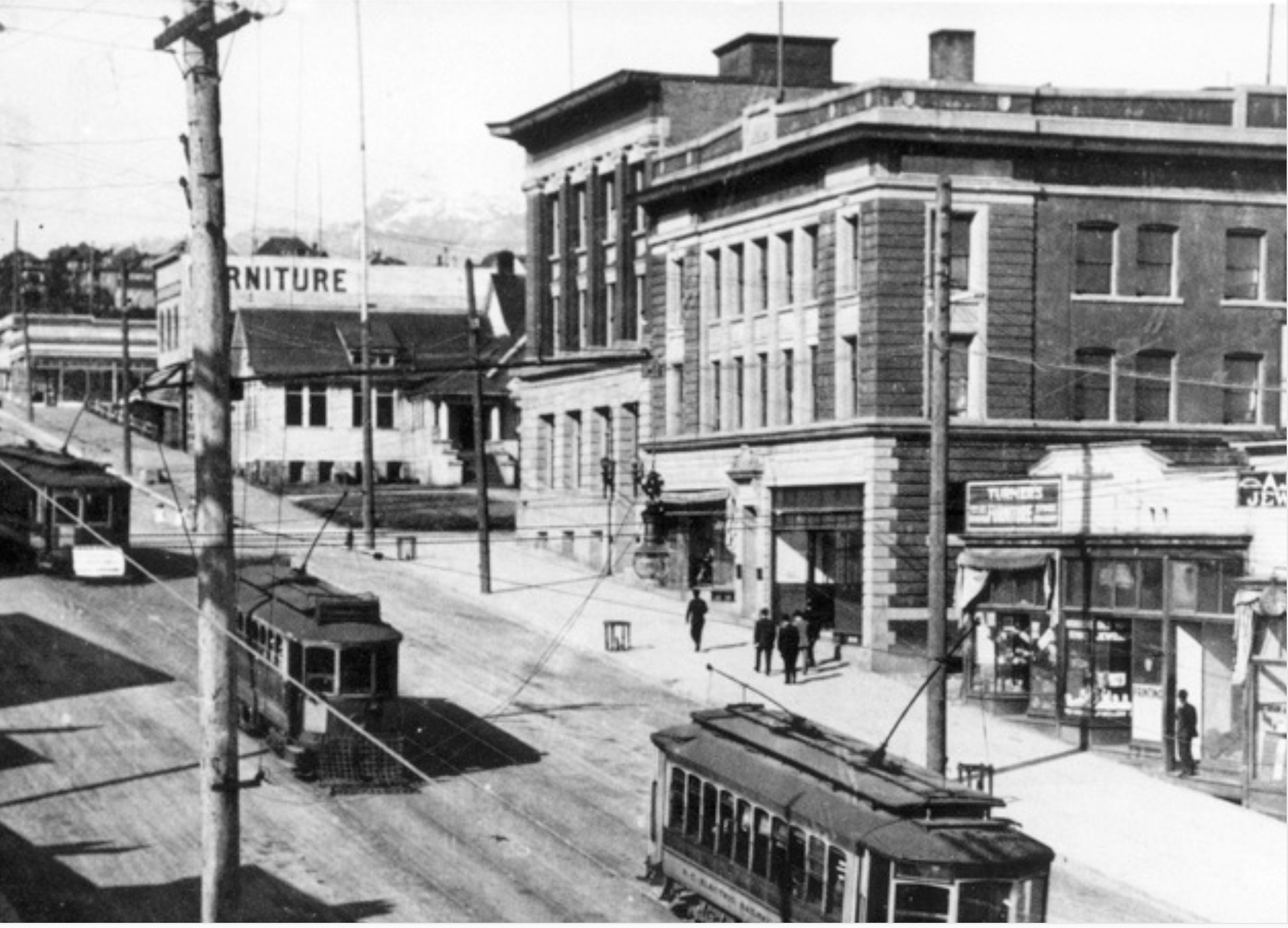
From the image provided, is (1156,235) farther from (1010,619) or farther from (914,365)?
(1010,619)

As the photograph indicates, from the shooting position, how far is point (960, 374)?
4334cm

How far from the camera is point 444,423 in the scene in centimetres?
7719

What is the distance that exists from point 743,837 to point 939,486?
9.82m

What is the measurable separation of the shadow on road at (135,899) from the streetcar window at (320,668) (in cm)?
502

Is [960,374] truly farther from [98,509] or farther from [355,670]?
[98,509]

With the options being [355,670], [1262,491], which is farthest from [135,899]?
[1262,491]

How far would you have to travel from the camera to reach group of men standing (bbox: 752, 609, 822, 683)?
3909cm

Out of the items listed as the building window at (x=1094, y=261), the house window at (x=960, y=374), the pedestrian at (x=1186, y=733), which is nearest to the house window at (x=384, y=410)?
the house window at (x=960, y=374)

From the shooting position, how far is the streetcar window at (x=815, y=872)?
61.5 ft

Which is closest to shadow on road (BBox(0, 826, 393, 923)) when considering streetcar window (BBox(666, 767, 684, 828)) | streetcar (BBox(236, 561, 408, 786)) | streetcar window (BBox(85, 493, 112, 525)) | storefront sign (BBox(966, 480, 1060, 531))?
streetcar window (BBox(666, 767, 684, 828))

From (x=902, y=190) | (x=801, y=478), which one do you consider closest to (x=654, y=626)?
(x=801, y=478)

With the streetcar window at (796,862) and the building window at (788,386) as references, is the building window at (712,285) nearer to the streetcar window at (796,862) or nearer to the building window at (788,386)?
the building window at (788,386)

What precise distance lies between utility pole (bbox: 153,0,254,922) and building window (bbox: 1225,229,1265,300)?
1342 inches

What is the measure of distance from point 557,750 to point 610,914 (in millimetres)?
10102
